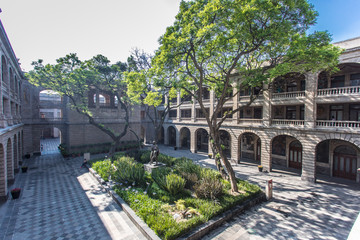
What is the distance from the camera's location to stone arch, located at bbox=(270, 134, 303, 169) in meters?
20.5

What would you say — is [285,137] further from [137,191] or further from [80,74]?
[80,74]

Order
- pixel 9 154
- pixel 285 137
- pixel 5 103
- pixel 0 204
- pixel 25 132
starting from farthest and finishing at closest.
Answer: pixel 25 132 < pixel 285 137 < pixel 5 103 < pixel 9 154 < pixel 0 204

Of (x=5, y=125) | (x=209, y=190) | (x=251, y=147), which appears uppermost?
(x=5, y=125)

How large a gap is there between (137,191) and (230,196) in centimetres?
628

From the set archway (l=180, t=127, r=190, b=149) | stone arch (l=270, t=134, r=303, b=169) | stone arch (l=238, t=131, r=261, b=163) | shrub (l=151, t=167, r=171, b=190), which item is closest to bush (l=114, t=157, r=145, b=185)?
shrub (l=151, t=167, r=171, b=190)

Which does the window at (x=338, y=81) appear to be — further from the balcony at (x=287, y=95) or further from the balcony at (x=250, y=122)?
the balcony at (x=250, y=122)

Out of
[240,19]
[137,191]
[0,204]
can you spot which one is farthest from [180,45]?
[0,204]

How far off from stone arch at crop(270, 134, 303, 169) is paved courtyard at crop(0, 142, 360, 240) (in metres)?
4.06

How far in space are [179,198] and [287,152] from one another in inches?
650

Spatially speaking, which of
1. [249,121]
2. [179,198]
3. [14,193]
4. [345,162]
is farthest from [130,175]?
[345,162]

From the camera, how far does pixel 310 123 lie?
653 inches

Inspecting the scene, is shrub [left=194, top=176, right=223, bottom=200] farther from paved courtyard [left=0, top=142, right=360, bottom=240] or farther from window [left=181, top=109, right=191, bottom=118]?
window [left=181, top=109, right=191, bottom=118]

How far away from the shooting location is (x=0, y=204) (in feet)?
38.3

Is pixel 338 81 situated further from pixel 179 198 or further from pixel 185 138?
pixel 185 138
